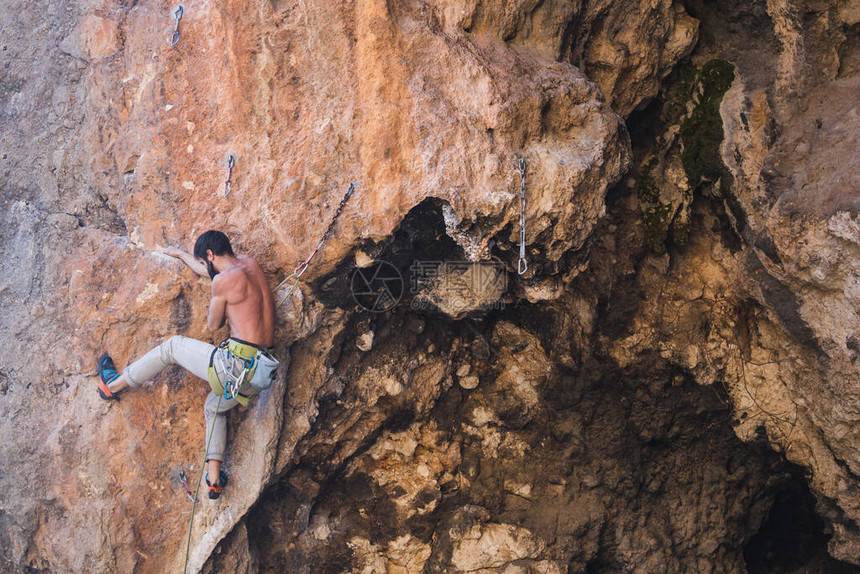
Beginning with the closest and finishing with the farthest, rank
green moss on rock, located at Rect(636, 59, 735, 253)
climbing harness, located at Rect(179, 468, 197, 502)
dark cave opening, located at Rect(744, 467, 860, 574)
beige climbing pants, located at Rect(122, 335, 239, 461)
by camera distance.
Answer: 1. beige climbing pants, located at Rect(122, 335, 239, 461)
2. climbing harness, located at Rect(179, 468, 197, 502)
3. green moss on rock, located at Rect(636, 59, 735, 253)
4. dark cave opening, located at Rect(744, 467, 860, 574)

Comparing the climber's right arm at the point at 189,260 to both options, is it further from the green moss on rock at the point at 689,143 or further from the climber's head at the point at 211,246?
the green moss on rock at the point at 689,143

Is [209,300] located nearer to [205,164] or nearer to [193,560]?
[205,164]

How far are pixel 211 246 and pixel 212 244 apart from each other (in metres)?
0.01

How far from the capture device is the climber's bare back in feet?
12.9

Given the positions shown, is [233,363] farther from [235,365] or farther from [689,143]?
[689,143]

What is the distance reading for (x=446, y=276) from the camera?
188 inches

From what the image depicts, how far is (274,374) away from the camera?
4168 mm

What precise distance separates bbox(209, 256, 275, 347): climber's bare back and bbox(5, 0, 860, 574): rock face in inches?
7.4

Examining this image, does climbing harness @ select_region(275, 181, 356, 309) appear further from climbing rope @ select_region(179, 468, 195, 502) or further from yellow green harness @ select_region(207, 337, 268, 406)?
climbing rope @ select_region(179, 468, 195, 502)

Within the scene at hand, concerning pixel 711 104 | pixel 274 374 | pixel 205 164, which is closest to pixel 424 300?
pixel 274 374

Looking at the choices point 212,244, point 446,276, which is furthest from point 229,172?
point 446,276

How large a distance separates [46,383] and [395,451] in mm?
2432

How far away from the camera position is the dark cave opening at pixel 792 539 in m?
5.49

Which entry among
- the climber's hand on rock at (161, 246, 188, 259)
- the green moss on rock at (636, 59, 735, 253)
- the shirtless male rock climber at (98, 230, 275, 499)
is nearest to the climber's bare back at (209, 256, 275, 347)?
the shirtless male rock climber at (98, 230, 275, 499)
